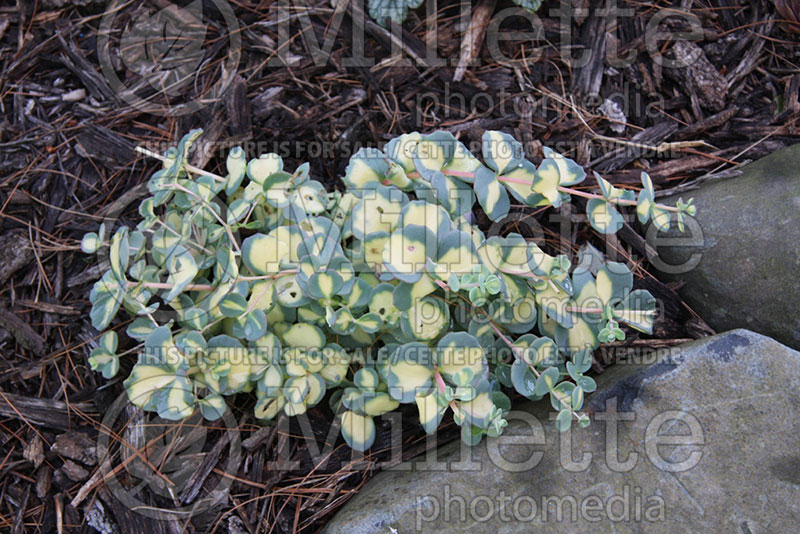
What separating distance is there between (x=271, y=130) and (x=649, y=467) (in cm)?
138

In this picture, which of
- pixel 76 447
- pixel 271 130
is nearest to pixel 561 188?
pixel 271 130

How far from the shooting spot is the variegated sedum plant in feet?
4.25

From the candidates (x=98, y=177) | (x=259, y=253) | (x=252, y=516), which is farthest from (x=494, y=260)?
(x=98, y=177)

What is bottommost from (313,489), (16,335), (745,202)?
(16,335)

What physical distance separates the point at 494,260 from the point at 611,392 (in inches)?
16.0

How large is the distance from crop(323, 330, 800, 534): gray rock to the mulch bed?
22cm

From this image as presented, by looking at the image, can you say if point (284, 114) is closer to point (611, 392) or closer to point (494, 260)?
Result: point (494, 260)

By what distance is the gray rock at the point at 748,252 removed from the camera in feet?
5.00

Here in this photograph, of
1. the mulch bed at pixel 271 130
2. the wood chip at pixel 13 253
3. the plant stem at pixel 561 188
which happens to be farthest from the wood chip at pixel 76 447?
the plant stem at pixel 561 188

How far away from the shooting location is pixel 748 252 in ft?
5.17

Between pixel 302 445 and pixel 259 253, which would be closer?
pixel 259 253

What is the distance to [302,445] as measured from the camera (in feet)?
5.19

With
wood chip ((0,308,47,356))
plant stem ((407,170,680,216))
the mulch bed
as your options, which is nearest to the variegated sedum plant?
plant stem ((407,170,680,216))

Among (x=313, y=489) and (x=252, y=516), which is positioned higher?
(x=313, y=489)
